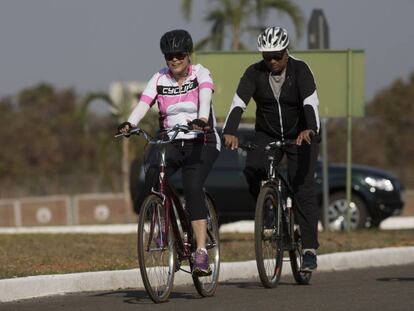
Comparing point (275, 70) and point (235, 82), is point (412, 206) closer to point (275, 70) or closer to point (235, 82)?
point (235, 82)

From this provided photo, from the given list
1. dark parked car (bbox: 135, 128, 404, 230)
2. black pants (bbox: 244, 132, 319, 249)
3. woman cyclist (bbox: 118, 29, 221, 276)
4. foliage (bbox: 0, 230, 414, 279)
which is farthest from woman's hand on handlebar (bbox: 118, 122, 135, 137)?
dark parked car (bbox: 135, 128, 404, 230)

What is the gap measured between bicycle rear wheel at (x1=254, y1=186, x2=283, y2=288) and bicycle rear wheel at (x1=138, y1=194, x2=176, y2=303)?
2.64 feet

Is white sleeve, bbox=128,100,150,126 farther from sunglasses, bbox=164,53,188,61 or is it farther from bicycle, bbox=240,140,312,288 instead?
bicycle, bbox=240,140,312,288

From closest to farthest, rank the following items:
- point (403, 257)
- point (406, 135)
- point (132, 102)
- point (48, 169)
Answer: point (403, 257) < point (132, 102) < point (48, 169) < point (406, 135)

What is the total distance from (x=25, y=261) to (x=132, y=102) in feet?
73.2

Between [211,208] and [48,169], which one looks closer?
[211,208]

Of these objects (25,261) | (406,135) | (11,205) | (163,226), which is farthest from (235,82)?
(406,135)

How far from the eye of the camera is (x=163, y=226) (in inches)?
332

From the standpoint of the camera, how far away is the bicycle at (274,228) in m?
9.05

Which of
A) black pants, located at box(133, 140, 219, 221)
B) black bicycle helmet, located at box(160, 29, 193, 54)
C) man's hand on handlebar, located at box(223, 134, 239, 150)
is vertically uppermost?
black bicycle helmet, located at box(160, 29, 193, 54)

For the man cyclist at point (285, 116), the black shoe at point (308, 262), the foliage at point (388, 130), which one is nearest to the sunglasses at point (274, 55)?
the man cyclist at point (285, 116)

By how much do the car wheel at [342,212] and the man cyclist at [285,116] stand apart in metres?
9.38

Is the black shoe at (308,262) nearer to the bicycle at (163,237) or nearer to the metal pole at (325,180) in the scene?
the bicycle at (163,237)

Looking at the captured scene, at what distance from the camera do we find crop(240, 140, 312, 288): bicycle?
9047 millimetres
